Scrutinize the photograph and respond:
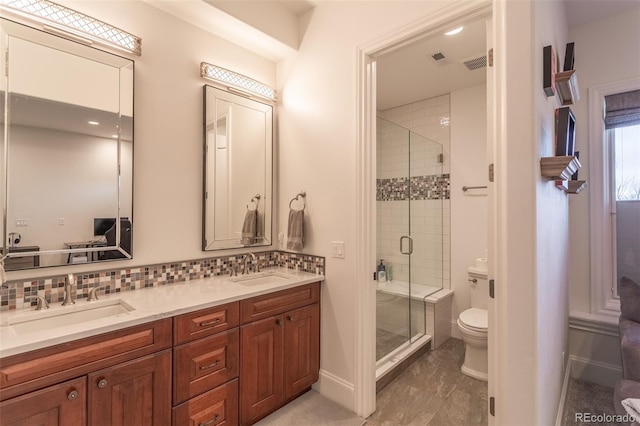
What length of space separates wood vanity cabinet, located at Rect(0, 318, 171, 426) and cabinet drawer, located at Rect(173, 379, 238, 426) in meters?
0.08

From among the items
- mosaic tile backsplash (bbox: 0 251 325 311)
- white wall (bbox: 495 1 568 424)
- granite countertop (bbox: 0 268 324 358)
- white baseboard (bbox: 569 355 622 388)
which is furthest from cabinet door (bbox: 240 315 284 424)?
white baseboard (bbox: 569 355 622 388)

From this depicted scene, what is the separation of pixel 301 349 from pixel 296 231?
2.80ft

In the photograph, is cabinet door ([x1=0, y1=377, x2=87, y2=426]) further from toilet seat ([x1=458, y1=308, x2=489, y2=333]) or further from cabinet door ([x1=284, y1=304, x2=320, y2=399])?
toilet seat ([x1=458, y1=308, x2=489, y2=333])

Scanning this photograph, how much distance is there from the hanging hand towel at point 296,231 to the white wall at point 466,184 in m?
1.98

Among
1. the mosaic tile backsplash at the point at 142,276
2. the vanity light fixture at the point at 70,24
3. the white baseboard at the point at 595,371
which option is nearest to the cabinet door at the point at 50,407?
the mosaic tile backsplash at the point at 142,276

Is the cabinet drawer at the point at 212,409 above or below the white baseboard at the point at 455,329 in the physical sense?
above

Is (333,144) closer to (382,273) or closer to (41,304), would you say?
(382,273)

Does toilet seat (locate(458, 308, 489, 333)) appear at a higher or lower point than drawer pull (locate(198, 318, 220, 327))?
lower

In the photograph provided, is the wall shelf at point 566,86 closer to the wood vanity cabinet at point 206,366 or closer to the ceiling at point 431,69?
the ceiling at point 431,69

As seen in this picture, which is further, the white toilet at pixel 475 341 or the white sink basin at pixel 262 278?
the white toilet at pixel 475 341

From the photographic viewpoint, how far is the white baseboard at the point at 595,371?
2.38m

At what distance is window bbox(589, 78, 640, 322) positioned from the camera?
240cm

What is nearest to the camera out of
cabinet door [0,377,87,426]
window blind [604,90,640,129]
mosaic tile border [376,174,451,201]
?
cabinet door [0,377,87,426]

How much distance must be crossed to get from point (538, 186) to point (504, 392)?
940 mm
